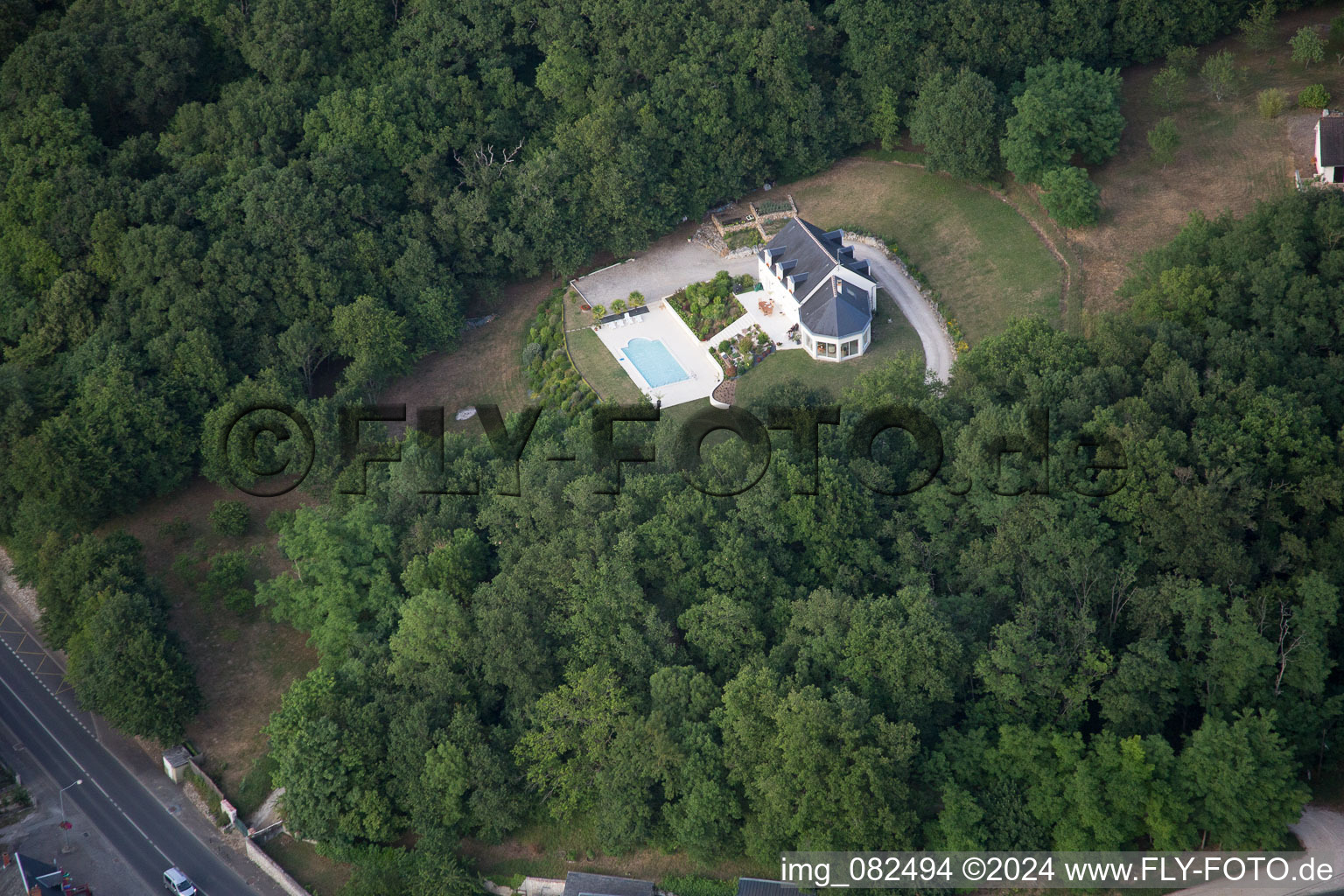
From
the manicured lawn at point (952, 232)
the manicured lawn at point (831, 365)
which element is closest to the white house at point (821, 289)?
the manicured lawn at point (831, 365)

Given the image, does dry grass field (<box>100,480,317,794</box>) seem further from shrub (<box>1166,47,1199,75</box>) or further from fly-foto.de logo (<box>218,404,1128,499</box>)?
shrub (<box>1166,47,1199,75</box>)

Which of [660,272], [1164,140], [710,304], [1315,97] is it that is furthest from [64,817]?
[1315,97]

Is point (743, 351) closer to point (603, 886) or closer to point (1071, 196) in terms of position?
point (1071, 196)

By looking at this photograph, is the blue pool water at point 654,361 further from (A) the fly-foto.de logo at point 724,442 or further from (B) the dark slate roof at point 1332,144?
(B) the dark slate roof at point 1332,144

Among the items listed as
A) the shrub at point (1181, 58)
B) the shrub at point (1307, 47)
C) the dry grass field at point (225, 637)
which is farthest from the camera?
the shrub at point (1181, 58)

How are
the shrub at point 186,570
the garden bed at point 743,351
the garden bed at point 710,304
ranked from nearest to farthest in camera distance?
the shrub at point 186,570 → the garden bed at point 743,351 → the garden bed at point 710,304

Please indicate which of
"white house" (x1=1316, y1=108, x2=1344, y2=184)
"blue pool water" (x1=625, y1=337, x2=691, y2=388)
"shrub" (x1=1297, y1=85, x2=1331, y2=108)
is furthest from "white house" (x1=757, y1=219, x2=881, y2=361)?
"shrub" (x1=1297, y1=85, x2=1331, y2=108)
